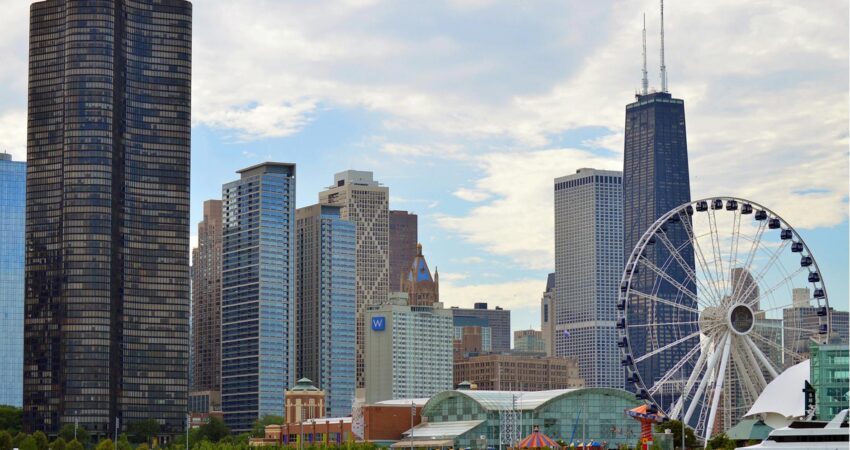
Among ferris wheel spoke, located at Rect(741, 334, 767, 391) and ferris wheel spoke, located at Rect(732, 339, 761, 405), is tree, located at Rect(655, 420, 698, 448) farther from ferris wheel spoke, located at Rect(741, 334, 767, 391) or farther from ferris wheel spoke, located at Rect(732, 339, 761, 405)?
ferris wheel spoke, located at Rect(741, 334, 767, 391)

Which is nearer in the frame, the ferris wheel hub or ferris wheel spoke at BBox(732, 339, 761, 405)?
the ferris wheel hub

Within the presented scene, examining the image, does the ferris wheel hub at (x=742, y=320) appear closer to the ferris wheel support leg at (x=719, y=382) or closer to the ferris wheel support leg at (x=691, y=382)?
the ferris wheel support leg at (x=719, y=382)

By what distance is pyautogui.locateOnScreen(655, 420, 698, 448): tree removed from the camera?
584ft

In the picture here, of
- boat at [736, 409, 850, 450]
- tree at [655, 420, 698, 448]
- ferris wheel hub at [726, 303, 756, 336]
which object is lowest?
tree at [655, 420, 698, 448]

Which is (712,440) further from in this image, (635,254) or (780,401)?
(635,254)

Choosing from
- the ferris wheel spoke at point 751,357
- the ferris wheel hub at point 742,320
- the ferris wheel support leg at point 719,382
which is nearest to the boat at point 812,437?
the ferris wheel support leg at point 719,382

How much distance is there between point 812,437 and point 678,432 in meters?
45.3

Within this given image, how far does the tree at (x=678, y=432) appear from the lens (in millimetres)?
177875

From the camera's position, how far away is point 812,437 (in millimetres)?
133750

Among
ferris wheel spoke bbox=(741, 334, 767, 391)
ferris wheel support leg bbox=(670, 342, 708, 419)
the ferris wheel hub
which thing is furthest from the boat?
the ferris wheel hub

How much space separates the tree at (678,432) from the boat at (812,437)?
1553 inches

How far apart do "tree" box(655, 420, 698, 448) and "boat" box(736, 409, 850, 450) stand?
1553 inches

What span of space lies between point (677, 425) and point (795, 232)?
85.2ft

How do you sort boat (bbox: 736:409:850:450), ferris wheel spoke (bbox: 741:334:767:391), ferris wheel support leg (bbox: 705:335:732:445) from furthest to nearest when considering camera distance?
ferris wheel spoke (bbox: 741:334:767:391)
ferris wheel support leg (bbox: 705:335:732:445)
boat (bbox: 736:409:850:450)
